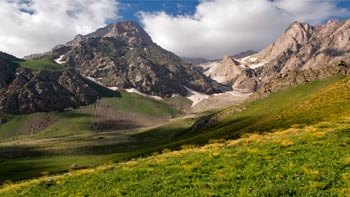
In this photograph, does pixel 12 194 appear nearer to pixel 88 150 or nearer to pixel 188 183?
pixel 188 183

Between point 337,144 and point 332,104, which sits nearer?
point 337,144

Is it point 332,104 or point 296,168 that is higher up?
point 332,104

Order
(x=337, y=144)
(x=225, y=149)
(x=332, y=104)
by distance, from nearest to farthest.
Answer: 1. (x=337, y=144)
2. (x=225, y=149)
3. (x=332, y=104)

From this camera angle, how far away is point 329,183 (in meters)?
24.7

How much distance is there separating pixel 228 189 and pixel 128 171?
41.1 ft

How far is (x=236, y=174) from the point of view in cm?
2905

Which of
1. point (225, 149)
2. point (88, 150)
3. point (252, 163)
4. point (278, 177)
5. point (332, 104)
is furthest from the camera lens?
point (88, 150)

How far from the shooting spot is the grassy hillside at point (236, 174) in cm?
2531

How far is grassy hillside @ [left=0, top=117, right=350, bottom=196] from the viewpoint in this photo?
2531cm

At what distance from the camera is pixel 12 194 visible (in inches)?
1400

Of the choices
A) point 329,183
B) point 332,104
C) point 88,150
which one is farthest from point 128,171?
point 88,150

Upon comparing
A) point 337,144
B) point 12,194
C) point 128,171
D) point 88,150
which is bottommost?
point 88,150

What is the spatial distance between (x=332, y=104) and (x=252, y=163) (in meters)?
58.3

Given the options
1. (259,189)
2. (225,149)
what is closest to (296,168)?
(259,189)
